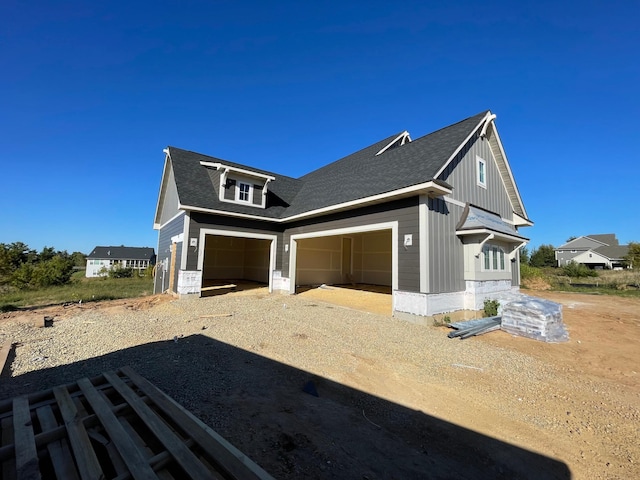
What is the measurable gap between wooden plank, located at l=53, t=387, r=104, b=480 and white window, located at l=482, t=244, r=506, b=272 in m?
11.2

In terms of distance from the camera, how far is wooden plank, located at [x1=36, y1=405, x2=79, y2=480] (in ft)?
5.77

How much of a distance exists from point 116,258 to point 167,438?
66179mm

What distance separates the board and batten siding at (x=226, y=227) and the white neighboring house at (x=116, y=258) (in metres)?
49.8

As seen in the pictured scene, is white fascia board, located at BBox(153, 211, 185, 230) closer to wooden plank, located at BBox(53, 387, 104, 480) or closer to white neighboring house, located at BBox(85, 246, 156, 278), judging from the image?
wooden plank, located at BBox(53, 387, 104, 480)

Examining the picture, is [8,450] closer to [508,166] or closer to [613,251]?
[508,166]

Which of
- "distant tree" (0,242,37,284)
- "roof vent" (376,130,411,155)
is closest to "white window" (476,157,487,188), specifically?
"roof vent" (376,130,411,155)

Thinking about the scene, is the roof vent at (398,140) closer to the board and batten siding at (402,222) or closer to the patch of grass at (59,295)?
the board and batten siding at (402,222)

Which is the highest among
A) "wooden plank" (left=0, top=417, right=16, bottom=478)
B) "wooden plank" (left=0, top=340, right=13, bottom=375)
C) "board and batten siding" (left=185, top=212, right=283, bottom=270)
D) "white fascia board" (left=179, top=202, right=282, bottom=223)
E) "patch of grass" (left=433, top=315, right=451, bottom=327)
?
"white fascia board" (left=179, top=202, right=282, bottom=223)

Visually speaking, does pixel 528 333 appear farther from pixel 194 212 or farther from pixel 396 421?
pixel 194 212

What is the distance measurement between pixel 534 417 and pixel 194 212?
12.5 metres

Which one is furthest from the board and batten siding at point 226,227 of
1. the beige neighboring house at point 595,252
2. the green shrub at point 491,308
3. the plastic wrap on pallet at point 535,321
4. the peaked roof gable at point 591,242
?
the peaked roof gable at point 591,242

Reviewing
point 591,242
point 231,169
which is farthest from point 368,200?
point 591,242

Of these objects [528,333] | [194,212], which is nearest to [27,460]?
[528,333]

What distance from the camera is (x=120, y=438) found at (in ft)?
6.82
